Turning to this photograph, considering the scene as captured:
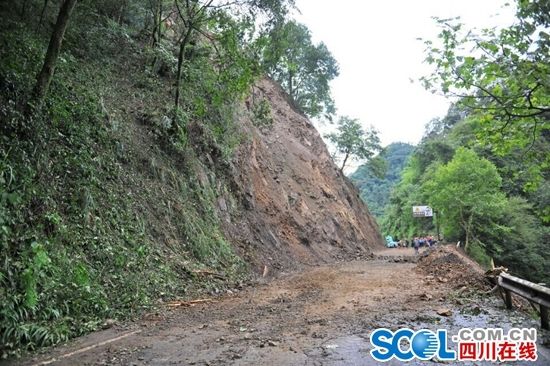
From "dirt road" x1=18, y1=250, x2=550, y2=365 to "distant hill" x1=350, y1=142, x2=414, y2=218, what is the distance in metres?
78.6

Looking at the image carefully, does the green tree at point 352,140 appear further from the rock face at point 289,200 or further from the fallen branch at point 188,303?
the fallen branch at point 188,303

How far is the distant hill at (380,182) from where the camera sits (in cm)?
9354

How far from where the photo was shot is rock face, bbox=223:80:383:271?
1597 cm

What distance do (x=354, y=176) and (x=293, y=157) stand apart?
84799 mm

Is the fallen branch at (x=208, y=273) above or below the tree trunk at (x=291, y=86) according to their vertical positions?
below

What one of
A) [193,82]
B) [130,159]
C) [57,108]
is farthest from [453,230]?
[57,108]

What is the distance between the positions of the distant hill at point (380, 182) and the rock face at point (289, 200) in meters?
54.8

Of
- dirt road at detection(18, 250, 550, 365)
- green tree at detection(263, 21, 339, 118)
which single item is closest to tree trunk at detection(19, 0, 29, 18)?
dirt road at detection(18, 250, 550, 365)

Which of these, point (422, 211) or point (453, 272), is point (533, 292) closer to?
point (453, 272)

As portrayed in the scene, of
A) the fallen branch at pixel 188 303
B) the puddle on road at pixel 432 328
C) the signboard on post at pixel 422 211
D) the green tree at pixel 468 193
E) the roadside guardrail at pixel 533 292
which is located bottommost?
the fallen branch at pixel 188 303

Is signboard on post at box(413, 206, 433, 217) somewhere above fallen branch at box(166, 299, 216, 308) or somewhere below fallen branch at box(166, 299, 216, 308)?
above

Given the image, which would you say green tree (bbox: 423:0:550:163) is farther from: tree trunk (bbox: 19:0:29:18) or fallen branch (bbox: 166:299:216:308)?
tree trunk (bbox: 19:0:29:18)

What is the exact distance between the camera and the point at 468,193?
23859mm

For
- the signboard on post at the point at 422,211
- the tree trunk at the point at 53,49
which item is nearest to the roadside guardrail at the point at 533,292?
→ the tree trunk at the point at 53,49
